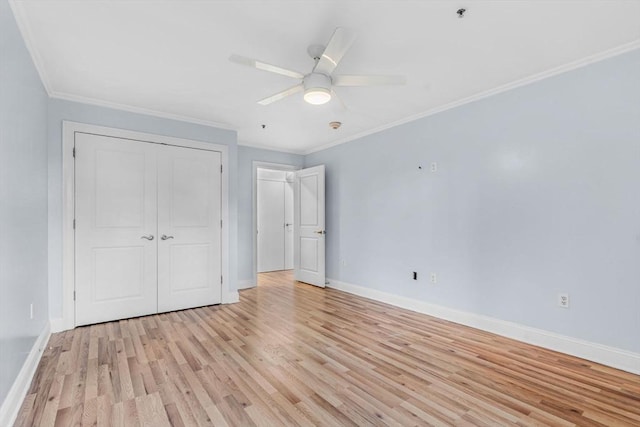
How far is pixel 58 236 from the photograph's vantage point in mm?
3334

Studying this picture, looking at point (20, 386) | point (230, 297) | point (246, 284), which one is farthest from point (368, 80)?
point (246, 284)

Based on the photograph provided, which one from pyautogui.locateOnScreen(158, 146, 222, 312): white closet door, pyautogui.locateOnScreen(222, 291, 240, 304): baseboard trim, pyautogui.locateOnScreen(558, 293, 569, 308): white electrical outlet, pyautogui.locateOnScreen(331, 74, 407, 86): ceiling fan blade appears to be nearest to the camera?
pyautogui.locateOnScreen(331, 74, 407, 86): ceiling fan blade

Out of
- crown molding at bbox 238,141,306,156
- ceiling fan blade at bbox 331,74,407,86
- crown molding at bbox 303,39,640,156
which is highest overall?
crown molding at bbox 303,39,640,156

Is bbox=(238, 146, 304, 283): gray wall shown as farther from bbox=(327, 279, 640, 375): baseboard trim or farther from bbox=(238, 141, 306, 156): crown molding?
bbox=(327, 279, 640, 375): baseboard trim

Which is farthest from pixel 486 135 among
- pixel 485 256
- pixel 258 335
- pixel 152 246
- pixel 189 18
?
pixel 152 246

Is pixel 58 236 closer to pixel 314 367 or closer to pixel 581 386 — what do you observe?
pixel 314 367

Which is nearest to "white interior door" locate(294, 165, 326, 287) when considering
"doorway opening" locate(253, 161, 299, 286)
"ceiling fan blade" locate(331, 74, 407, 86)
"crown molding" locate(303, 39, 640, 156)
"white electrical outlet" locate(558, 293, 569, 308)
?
"doorway opening" locate(253, 161, 299, 286)

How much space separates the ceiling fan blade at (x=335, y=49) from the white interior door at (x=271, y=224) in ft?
16.6

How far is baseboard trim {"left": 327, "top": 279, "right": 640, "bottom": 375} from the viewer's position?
8.01 feet

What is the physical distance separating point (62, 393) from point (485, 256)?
3813 millimetres

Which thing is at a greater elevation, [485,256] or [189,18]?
[189,18]

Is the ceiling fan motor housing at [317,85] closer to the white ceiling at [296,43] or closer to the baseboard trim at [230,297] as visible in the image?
the white ceiling at [296,43]

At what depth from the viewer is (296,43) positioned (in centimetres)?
236

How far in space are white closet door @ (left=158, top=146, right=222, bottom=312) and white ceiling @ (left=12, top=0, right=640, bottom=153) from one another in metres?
0.87
